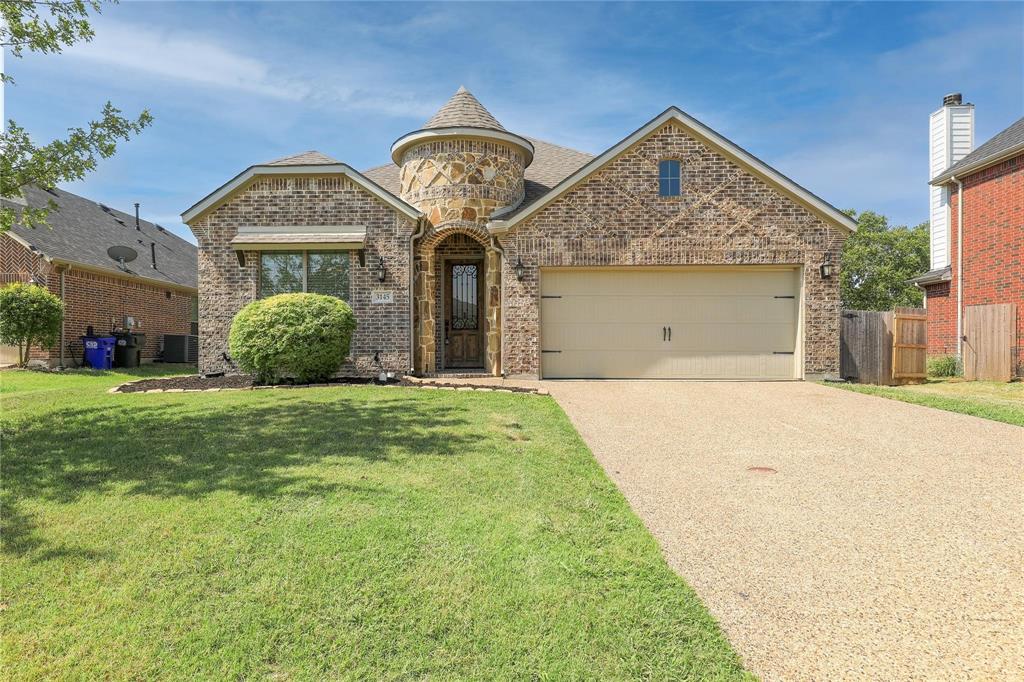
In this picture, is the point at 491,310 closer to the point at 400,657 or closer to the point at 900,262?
the point at 400,657

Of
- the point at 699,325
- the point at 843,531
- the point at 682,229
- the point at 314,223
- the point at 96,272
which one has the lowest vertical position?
the point at 843,531

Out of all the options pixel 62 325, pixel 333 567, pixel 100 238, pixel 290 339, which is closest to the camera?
pixel 333 567

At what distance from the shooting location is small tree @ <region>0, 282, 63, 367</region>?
47.2ft

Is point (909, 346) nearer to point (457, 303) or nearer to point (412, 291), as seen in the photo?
point (457, 303)

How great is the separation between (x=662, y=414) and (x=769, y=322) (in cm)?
541

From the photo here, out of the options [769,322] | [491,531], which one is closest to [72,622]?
[491,531]

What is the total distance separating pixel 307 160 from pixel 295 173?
59 cm

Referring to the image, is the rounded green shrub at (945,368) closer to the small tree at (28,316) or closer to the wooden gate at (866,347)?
the wooden gate at (866,347)

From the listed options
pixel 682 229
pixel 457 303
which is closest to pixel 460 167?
pixel 457 303

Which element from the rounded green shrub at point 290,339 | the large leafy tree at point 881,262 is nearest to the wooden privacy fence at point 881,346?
the rounded green shrub at point 290,339

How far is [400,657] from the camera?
2430 mm

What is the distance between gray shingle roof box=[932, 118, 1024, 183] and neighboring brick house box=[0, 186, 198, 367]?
76.3ft

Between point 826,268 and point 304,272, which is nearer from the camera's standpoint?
point 826,268

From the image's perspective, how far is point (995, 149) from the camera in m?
14.6
